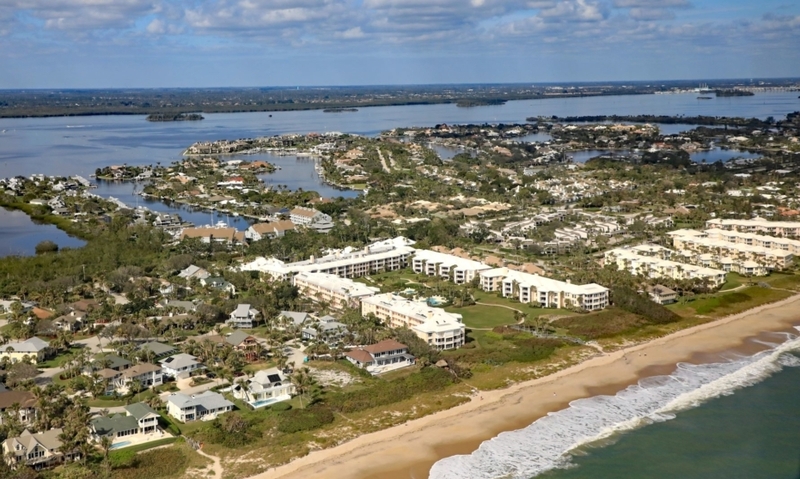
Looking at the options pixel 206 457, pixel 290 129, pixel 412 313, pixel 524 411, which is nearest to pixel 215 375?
pixel 206 457

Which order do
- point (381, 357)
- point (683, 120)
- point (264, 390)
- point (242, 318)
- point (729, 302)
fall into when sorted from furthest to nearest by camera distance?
1. point (683, 120)
2. point (729, 302)
3. point (242, 318)
4. point (381, 357)
5. point (264, 390)

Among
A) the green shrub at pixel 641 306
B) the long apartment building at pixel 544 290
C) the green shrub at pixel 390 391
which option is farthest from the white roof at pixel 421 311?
the green shrub at pixel 641 306

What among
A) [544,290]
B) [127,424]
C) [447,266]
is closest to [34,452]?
[127,424]

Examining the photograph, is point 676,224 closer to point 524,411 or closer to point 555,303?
point 555,303

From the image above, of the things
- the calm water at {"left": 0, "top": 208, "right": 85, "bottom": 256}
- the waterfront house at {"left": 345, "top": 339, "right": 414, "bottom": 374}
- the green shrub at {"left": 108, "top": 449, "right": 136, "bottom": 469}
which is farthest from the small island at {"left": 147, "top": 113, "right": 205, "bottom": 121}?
the green shrub at {"left": 108, "top": 449, "right": 136, "bottom": 469}

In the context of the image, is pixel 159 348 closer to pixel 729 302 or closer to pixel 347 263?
pixel 347 263

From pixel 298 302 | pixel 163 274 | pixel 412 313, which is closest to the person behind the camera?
pixel 412 313
